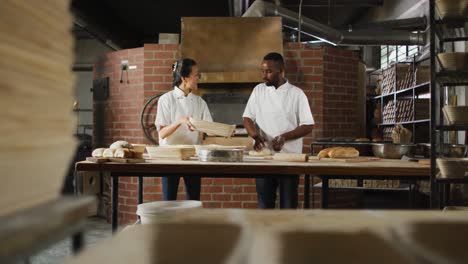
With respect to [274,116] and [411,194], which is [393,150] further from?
[411,194]

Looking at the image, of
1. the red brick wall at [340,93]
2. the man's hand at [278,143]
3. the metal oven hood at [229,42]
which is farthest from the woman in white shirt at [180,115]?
the red brick wall at [340,93]

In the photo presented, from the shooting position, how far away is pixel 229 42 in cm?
519

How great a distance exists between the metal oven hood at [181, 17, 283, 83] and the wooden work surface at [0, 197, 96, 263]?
468 cm

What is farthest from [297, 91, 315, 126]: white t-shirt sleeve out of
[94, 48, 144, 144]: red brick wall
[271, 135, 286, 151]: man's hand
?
[94, 48, 144, 144]: red brick wall

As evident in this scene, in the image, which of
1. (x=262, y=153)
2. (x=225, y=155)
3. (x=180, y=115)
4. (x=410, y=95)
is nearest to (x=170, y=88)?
(x=180, y=115)

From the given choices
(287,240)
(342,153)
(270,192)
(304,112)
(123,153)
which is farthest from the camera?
(304,112)

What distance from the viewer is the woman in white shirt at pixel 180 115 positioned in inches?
143

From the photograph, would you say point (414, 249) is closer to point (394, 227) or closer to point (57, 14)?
point (394, 227)

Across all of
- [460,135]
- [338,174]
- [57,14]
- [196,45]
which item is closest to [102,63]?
[196,45]

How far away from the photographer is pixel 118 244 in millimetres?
451

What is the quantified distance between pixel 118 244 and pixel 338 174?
2.20 m

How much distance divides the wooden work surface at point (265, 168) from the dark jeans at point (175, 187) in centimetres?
90

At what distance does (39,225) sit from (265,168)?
7.40 ft

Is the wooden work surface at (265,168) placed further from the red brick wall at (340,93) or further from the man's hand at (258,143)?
the red brick wall at (340,93)
